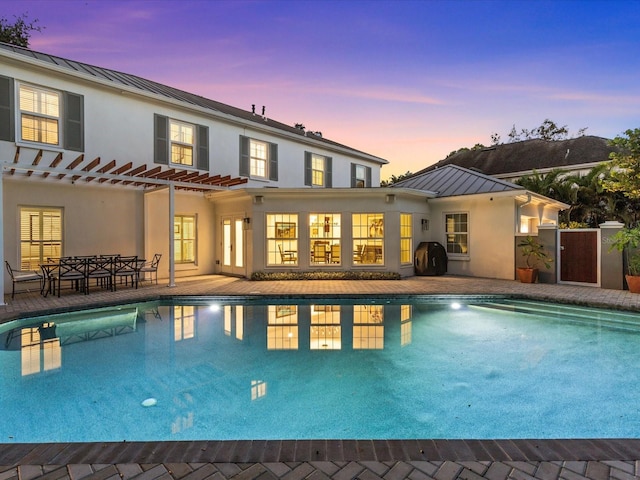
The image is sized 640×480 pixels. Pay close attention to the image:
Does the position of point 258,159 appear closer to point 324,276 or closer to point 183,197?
point 183,197

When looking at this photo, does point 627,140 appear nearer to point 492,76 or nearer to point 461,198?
point 492,76

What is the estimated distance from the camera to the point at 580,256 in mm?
10953

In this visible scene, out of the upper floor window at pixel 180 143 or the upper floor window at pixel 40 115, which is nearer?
the upper floor window at pixel 40 115

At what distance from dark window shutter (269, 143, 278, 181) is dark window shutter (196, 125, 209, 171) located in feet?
9.07

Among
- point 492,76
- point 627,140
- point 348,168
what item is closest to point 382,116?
point 348,168

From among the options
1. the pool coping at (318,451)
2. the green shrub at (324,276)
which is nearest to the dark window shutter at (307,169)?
the green shrub at (324,276)

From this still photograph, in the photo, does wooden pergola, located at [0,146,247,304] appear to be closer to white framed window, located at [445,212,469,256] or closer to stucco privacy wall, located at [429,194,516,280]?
white framed window, located at [445,212,469,256]

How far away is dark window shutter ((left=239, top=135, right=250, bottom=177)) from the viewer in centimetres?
1395

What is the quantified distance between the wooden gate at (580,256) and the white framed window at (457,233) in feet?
9.58

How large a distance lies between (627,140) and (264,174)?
13.5m

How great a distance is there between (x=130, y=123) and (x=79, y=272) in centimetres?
465

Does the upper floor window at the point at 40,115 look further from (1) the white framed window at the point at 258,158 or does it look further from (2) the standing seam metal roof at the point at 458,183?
(2) the standing seam metal roof at the point at 458,183

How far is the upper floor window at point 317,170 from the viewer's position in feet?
53.3

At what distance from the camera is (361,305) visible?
354 inches
